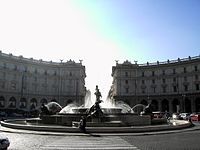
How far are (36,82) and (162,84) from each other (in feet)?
154

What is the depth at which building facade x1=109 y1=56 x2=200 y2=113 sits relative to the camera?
3381 inches

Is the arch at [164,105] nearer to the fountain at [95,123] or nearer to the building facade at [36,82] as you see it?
the building facade at [36,82]

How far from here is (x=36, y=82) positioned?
93.1 m

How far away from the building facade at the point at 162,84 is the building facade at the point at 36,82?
17.3 m

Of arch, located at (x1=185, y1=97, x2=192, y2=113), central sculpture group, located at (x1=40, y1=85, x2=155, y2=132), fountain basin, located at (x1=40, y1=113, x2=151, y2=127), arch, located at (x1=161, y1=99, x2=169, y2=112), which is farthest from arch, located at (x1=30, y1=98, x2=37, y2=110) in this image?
fountain basin, located at (x1=40, y1=113, x2=151, y2=127)

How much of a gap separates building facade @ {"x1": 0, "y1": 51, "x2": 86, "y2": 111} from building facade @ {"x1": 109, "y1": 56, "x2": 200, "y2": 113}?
1731cm

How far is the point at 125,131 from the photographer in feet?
70.6

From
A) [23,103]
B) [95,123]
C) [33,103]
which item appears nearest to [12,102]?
[23,103]

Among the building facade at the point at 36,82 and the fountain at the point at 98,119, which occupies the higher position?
the building facade at the point at 36,82

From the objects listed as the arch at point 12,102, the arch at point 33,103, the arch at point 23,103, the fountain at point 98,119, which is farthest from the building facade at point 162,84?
the fountain at point 98,119

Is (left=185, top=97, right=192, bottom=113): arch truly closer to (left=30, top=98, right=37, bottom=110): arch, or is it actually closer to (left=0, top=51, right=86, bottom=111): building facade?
(left=0, top=51, right=86, bottom=111): building facade

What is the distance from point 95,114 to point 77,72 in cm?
7580

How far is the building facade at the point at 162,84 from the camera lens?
85875 mm

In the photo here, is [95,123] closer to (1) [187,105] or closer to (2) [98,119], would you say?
(2) [98,119]
